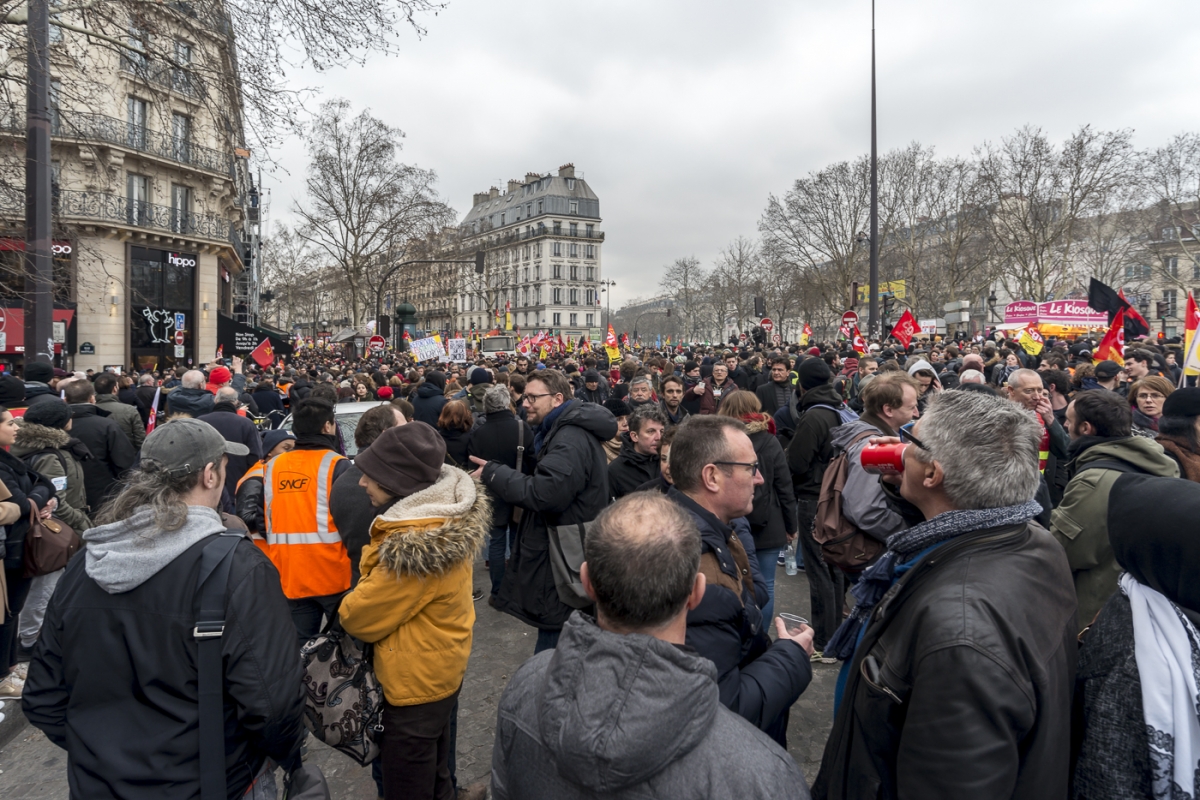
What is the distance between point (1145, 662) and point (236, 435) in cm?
534

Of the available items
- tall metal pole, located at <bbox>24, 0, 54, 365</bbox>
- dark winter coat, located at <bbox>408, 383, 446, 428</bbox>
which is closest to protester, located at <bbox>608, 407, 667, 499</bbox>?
dark winter coat, located at <bbox>408, 383, 446, 428</bbox>

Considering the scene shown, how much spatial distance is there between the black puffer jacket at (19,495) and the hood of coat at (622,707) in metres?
4.02

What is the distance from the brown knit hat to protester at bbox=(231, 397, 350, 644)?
30.6 inches

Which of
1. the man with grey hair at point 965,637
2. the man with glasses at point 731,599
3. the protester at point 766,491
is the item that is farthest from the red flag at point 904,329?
the man with grey hair at point 965,637

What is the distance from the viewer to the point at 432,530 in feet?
8.05

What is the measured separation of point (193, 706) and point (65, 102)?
29.0ft

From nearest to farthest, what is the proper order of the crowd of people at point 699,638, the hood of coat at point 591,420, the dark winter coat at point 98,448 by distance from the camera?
the crowd of people at point 699,638, the hood of coat at point 591,420, the dark winter coat at point 98,448

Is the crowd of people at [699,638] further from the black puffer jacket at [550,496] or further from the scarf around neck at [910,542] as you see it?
the black puffer jacket at [550,496]

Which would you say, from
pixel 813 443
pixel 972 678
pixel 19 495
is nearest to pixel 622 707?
pixel 972 678

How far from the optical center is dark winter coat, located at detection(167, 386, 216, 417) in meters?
5.41

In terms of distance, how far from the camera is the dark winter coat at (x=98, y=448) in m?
5.52

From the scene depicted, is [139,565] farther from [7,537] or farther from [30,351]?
[30,351]

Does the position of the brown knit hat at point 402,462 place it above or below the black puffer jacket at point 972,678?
above

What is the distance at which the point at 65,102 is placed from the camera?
302 inches
